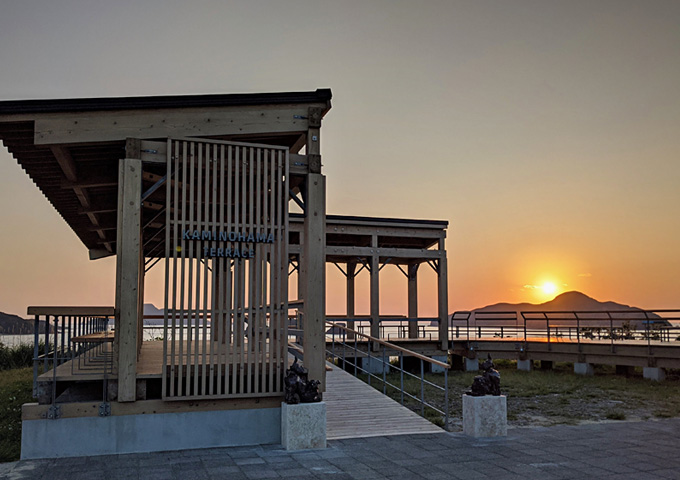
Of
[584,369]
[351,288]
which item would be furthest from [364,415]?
[351,288]

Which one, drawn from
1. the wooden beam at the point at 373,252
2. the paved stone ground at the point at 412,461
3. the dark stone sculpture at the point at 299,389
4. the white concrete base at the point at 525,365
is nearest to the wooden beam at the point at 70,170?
the paved stone ground at the point at 412,461

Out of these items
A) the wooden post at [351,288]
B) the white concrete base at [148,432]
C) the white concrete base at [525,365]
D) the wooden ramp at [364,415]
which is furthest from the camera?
the wooden post at [351,288]

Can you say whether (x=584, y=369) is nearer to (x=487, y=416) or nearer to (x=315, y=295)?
(x=487, y=416)

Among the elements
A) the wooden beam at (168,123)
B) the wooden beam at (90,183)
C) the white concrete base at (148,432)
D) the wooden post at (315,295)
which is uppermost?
the wooden beam at (168,123)

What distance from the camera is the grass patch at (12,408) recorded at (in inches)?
347

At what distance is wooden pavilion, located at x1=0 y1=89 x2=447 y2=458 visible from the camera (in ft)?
27.5

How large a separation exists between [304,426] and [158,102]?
511cm

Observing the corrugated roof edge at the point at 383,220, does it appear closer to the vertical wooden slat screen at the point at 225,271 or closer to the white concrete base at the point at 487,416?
the vertical wooden slat screen at the point at 225,271

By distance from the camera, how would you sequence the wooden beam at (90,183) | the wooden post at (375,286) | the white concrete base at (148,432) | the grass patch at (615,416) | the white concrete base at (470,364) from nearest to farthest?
the white concrete base at (148,432)
the wooden beam at (90,183)
the grass patch at (615,416)
the wooden post at (375,286)
the white concrete base at (470,364)

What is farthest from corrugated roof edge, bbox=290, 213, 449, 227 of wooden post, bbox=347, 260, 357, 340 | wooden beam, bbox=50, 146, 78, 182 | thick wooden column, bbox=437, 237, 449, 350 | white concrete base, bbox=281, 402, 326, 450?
white concrete base, bbox=281, 402, 326, 450

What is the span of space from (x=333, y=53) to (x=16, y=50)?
25.0ft

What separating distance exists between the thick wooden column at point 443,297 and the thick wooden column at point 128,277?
1479cm

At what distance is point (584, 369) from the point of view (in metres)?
20.5

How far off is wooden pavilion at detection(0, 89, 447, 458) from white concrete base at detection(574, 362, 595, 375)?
1406 cm
